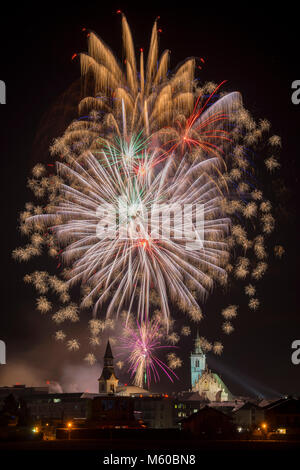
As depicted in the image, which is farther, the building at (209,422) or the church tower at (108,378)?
the church tower at (108,378)

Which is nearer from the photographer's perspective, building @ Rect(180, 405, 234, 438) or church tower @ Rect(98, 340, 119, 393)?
building @ Rect(180, 405, 234, 438)

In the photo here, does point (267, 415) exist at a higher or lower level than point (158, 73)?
lower

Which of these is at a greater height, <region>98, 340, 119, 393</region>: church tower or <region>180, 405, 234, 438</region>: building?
<region>98, 340, 119, 393</region>: church tower

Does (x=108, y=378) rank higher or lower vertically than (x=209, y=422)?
higher

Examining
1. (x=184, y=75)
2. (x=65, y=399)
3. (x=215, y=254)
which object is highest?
(x=184, y=75)

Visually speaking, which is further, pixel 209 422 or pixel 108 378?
pixel 108 378

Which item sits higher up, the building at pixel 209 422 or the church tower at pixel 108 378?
the church tower at pixel 108 378
